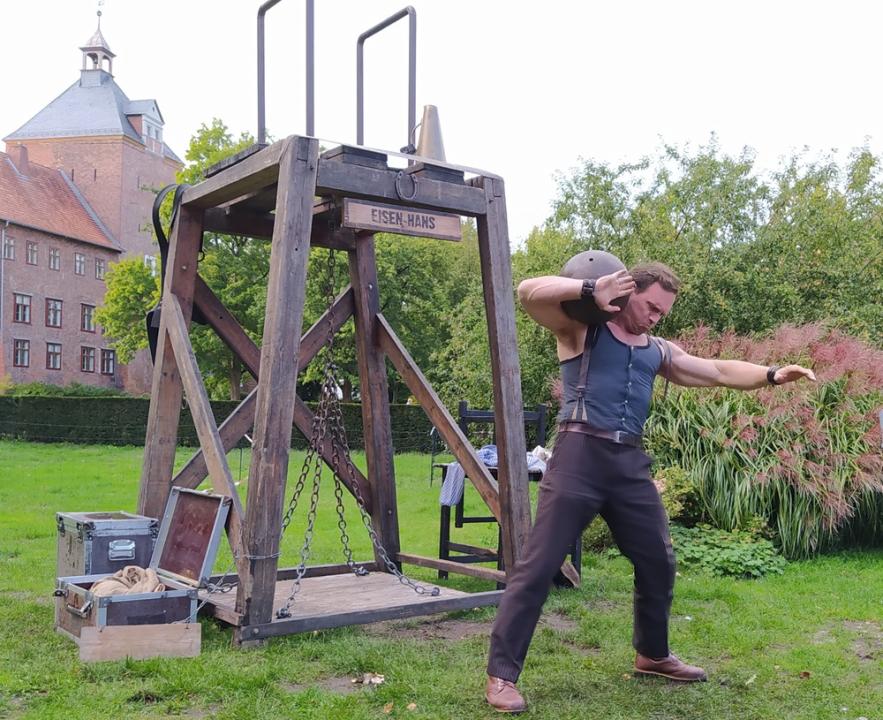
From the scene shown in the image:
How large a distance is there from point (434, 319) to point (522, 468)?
27637mm

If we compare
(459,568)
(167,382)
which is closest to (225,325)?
(167,382)

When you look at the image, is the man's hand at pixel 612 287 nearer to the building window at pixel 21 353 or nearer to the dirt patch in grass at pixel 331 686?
the dirt patch in grass at pixel 331 686

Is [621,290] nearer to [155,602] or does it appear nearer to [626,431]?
[626,431]

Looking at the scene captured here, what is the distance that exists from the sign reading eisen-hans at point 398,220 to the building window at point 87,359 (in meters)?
→ 51.3

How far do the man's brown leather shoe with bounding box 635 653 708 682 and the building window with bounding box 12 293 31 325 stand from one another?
48.9 meters

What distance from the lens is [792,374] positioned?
448cm

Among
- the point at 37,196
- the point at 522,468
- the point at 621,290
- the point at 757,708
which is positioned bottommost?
the point at 757,708

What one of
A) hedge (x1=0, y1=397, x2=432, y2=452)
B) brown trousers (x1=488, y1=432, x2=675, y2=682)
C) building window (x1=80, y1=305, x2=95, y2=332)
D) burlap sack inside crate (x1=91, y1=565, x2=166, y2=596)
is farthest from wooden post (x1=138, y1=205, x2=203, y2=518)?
building window (x1=80, y1=305, x2=95, y2=332)

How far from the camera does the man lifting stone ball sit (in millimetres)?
4359

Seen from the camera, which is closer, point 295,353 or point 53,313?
point 295,353

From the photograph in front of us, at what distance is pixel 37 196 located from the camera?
52188mm

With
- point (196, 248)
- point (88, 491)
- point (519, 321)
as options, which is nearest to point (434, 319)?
point (519, 321)

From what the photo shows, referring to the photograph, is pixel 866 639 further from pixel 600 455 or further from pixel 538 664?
pixel 600 455

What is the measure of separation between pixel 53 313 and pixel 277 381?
1967 inches
